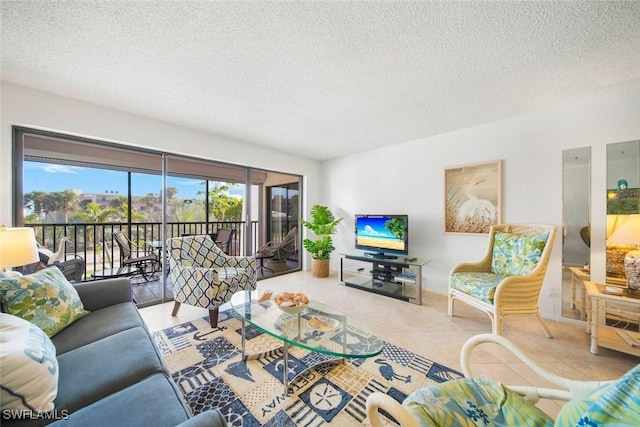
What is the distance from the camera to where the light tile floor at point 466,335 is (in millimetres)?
1646

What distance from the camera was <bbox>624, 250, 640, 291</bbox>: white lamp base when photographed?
1.85 metres

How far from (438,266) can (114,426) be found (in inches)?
139

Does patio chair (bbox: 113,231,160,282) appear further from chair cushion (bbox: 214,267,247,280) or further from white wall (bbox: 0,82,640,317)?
chair cushion (bbox: 214,267,247,280)

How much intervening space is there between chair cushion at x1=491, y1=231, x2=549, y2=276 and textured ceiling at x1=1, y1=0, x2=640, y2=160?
1.41 m

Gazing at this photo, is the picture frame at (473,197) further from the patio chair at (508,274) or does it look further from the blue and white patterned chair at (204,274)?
the blue and white patterned chair at (204,274)

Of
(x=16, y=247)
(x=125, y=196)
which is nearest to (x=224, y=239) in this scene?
(x=125, y=196)

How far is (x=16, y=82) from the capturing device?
198 cm

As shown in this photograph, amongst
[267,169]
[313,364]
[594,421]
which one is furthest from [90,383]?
[267,169]

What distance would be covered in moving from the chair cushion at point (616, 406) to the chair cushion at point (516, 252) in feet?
6.36

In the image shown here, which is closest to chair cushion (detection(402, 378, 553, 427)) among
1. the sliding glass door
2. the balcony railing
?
the sliding glass door

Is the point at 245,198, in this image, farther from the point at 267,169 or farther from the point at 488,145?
the point at 488,145

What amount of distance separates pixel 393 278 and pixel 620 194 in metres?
2.45

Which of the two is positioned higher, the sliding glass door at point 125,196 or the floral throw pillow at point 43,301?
the sliding glass door at point 125,196

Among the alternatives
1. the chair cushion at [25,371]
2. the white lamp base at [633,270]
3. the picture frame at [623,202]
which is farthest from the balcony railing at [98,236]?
the picture frame at [623,202]
